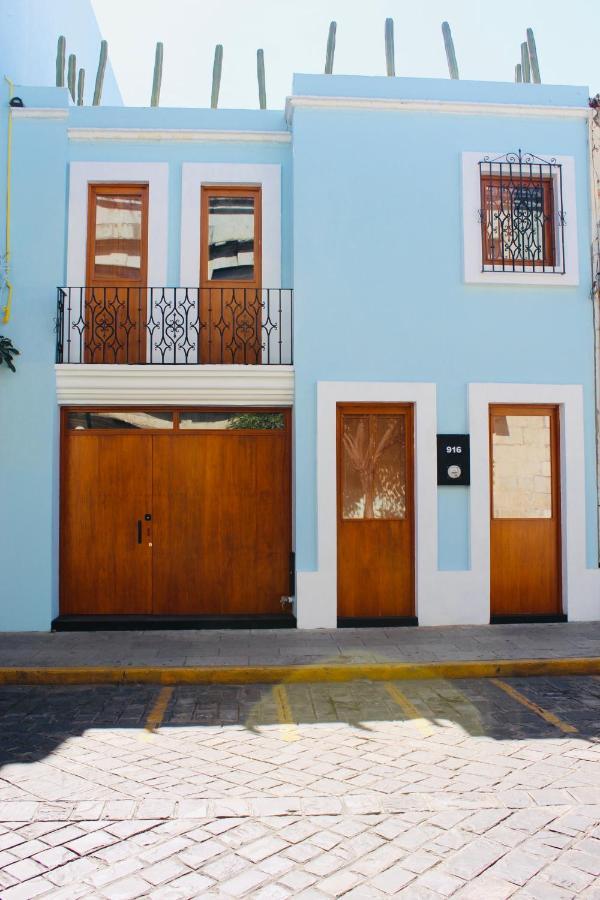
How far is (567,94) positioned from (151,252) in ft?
18.8

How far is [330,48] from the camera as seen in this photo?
9891 millimetres

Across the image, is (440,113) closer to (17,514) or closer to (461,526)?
(461,526)

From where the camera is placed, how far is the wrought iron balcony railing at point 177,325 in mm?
9078

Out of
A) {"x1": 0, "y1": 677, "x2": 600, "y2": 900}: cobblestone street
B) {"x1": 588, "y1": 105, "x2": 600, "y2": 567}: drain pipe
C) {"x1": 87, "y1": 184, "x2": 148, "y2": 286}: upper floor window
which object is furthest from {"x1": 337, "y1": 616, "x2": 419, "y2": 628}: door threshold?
{"x1": 87, "y1": 184, "x2": 148, "y2": 286}: upper floor window

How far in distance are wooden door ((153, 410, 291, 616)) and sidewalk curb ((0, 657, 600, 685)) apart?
6.85 feet

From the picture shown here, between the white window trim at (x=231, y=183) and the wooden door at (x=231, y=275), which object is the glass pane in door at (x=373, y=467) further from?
the white window trim at (x=231, y=183)

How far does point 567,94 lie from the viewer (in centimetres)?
938

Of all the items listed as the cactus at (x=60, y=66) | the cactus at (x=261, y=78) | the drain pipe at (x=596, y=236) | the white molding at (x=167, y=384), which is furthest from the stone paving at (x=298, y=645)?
the cactus at (x=60, y=66)

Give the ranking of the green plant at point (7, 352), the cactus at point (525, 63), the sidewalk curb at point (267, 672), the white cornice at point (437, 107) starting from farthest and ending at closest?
the cactus at point (525, 63)
the white cornice at point (437, 107)
the green plant at point (7, 352)
the sidewalk curb at point (267, 672)

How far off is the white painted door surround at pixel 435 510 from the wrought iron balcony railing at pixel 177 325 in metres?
1.09

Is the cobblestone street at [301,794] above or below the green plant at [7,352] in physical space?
below

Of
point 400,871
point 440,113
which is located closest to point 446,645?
point 400,871

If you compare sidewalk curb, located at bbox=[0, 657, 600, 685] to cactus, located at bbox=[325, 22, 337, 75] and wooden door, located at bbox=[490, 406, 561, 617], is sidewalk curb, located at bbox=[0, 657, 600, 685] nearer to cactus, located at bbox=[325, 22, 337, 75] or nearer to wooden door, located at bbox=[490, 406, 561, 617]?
wooden door, located at bbox=[490, 406, 561, 617]

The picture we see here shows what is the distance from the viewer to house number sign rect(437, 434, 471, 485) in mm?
8953
